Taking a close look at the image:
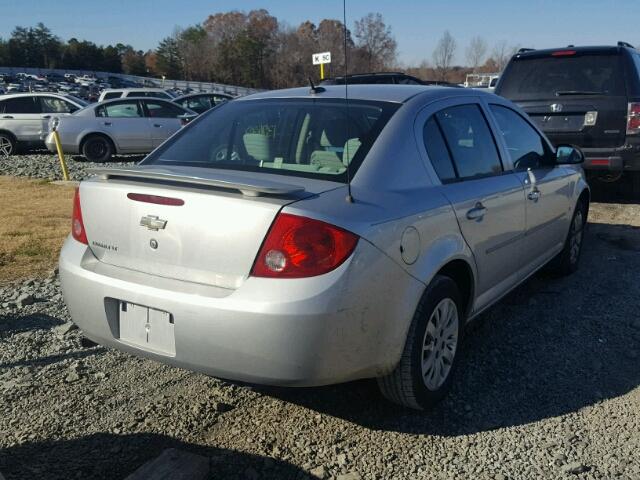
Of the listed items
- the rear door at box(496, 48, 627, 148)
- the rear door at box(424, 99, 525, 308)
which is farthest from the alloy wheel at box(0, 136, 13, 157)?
the rear door at box(424, 99, 525, 308)

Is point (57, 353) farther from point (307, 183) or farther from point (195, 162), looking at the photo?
point (307, 183)

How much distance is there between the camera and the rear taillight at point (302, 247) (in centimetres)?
254

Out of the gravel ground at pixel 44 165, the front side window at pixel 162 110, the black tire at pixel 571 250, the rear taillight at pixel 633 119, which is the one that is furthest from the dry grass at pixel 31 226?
the rear taillight at pixel 633 119

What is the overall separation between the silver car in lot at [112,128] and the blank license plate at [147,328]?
40.2ft

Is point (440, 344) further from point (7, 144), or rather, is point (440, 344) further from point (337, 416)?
point (7, 144)

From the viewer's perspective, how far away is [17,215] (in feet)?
26.5

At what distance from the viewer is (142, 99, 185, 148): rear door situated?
1527 cm

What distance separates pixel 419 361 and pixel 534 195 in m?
1.82

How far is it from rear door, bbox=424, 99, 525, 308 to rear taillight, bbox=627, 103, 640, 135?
4.51 meters

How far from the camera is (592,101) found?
309 inches

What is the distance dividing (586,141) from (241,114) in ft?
18.6

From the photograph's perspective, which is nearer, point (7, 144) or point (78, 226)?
point (78, 226)

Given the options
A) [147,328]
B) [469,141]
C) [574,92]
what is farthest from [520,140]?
[574,92]

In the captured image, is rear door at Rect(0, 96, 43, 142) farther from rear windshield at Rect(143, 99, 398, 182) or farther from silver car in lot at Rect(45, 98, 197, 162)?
rear windshield at Rect(143, 99, 398, 182)
